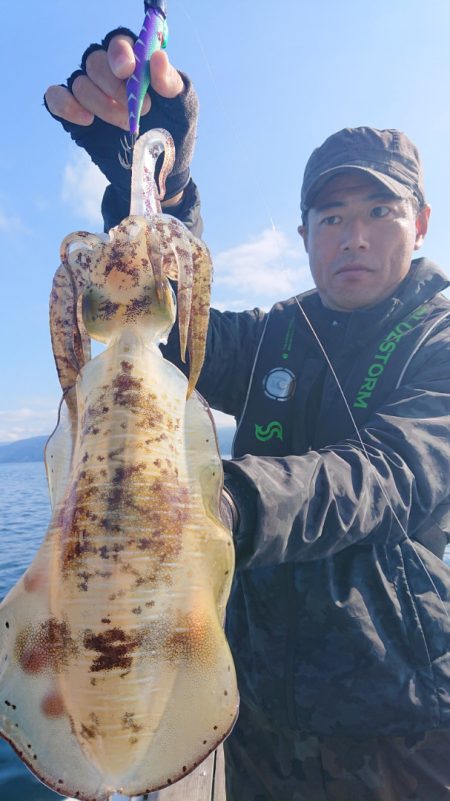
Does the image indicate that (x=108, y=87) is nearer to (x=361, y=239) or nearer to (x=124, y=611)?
(x=361, y=239)

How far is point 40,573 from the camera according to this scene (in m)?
1.25

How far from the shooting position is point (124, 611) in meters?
1.16

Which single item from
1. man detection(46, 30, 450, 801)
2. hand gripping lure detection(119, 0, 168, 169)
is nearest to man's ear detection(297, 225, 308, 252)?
man detection(46, 30, 450, 801)

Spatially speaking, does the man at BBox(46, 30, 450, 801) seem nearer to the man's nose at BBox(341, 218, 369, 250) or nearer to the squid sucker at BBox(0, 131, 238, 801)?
the man's nose at BBox(341, 218, 369, 250)

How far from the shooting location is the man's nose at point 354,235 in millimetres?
3463

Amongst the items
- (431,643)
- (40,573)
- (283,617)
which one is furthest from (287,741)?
(40,573)

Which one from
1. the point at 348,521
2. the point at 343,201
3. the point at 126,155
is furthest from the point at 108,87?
the point at 348,521

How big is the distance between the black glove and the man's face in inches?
46.1

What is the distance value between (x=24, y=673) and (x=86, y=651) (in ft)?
0.65

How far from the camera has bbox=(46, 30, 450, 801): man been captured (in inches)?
83.4

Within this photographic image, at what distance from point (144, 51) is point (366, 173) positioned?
1.89 meters

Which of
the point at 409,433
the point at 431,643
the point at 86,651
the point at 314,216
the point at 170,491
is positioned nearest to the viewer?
the point at 86,651

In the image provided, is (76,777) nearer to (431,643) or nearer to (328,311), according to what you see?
(431,643)

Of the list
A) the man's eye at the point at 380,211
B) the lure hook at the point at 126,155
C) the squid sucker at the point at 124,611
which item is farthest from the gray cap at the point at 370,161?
the squid sucker at the point at 124,611
